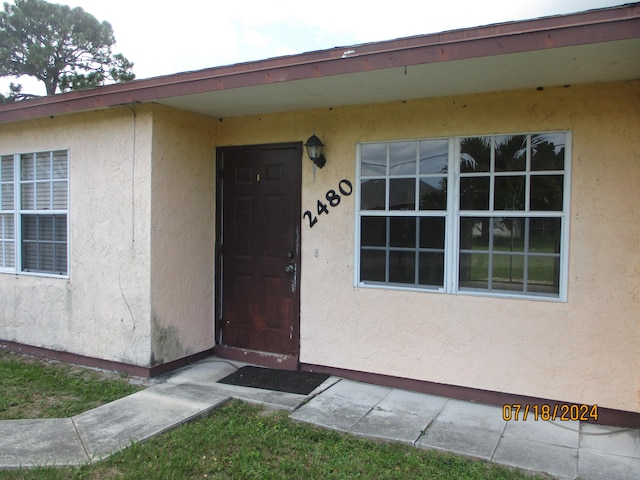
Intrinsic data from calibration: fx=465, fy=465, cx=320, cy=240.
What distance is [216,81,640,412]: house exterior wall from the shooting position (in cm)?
367

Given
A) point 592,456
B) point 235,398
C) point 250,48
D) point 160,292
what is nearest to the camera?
point 592,456

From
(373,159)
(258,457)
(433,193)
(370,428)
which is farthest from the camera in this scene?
(373,159)

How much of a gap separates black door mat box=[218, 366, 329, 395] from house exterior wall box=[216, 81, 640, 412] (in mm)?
201

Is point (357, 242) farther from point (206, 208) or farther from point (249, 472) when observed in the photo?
point (249, 472)

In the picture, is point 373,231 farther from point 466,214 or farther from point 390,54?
point 390,54

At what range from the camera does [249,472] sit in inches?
118

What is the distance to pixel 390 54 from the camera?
11.2 feet

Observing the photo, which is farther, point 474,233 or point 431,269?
point 431,269

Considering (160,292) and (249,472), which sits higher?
(160,292)

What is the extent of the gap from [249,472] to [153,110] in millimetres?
3519

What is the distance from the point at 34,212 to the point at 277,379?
3605 mm

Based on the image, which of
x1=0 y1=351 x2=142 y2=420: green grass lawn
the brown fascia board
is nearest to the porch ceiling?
the brown fascia board

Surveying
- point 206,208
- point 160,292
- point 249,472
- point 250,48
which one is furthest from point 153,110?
point 250,48
